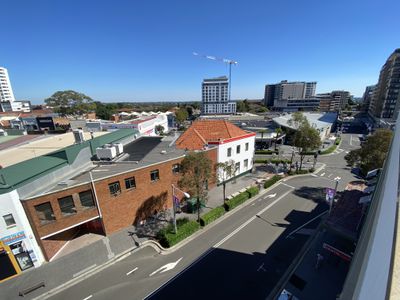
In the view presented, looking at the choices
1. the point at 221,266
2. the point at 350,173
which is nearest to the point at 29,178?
the point at 221,266

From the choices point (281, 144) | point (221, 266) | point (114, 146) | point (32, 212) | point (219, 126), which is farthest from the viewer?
point (281, 144)

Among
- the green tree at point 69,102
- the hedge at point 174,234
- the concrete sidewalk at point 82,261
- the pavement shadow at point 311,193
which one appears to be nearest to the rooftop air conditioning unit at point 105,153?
the concrete sidewalk at point 82,261

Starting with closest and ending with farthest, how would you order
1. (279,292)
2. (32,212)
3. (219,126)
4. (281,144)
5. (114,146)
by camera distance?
(279,292) → (32,212) → (114,146) → (219,126) → (281,144)

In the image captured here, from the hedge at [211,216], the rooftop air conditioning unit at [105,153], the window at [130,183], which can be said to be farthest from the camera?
the rooftop air conditioning unit at [105,153]

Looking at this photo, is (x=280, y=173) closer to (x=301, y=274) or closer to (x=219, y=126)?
(x=219, y=126)

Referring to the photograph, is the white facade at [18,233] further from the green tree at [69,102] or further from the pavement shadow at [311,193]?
the green tree at [69,102]

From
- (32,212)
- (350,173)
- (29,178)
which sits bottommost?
(350,173)

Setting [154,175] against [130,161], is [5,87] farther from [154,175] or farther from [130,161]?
[154,175]

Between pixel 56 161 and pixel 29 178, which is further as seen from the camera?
pixel 56 161
